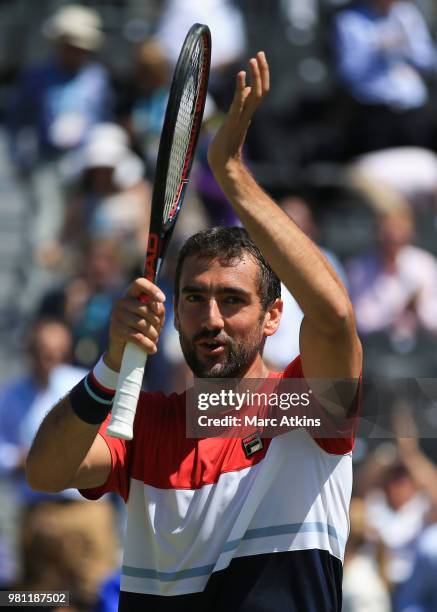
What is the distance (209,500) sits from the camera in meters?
3.45

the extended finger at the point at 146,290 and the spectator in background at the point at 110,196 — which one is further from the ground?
the spectator in background at the point at 110,196

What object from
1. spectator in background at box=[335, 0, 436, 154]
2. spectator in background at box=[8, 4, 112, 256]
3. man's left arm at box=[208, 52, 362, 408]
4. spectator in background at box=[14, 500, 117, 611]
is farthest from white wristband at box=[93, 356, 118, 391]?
spectator in background at box=[335, 0, 436, 154]

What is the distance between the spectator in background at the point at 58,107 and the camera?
9.42 meters

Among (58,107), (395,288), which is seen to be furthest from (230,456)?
(58,107)

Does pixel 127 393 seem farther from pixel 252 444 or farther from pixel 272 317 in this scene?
pixel 272 317

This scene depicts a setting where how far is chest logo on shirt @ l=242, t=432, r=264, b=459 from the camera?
11.5 feet

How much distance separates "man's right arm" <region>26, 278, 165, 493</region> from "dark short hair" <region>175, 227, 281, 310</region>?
1.31 ft

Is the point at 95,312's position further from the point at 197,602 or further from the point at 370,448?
the point at 197,602

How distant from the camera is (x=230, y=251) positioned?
12.0ft

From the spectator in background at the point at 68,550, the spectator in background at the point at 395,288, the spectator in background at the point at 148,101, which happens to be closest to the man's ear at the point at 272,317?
the spectator in background at the point at 68,550

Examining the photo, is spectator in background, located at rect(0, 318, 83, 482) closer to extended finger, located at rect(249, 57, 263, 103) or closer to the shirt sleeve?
the shirt sleeve

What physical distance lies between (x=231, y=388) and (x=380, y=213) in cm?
560

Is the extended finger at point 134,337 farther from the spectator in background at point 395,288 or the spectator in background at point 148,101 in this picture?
the spectator in background at point 148,101

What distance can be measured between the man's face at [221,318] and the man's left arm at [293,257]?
0.26 m
